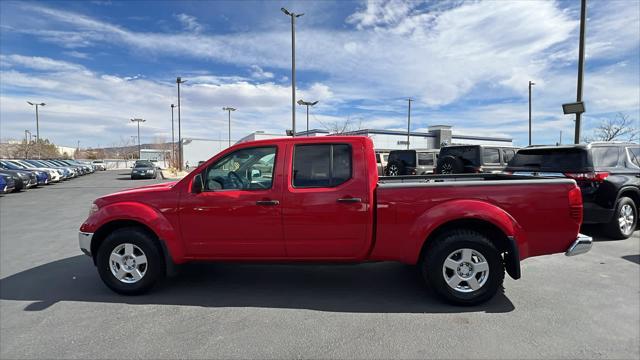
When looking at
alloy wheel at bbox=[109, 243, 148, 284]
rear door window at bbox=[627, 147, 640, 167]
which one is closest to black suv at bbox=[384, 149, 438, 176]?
rear door window at bbox=[627, 147, 640, 167]

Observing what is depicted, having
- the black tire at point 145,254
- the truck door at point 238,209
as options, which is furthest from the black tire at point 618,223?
the black tire at point 145,254

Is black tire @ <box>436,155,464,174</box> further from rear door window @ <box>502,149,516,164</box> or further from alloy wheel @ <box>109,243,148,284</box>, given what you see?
alloy wheel @ <box>109,243,148,284</box>

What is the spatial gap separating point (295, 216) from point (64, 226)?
764cm

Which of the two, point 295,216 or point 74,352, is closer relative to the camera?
point 74,352

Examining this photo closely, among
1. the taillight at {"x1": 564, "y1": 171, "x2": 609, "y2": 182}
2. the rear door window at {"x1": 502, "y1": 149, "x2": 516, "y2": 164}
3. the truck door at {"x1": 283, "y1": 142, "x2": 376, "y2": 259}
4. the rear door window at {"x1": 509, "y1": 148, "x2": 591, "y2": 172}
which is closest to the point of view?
the truck door at {"x1": 283, "y1": 142, "x2": 376, "y2": 259}

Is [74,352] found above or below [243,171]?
below

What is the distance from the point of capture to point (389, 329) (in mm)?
3420

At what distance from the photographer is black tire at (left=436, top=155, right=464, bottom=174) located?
11.3 meters

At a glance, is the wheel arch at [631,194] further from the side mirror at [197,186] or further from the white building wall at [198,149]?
the white building wall at [198,149]

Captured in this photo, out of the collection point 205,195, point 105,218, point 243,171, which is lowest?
point 105,218

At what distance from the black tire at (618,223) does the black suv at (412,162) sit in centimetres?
838

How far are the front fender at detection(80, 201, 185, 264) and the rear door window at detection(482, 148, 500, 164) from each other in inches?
401

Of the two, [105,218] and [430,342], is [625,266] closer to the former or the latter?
[430,342]

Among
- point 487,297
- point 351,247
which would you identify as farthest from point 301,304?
point 487,297
